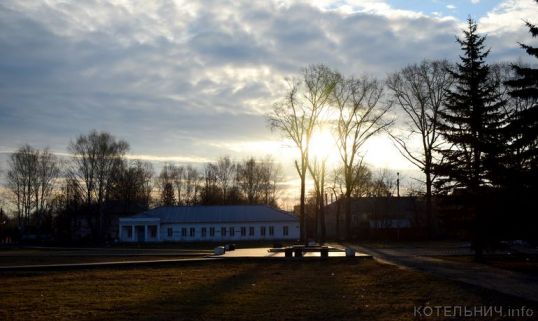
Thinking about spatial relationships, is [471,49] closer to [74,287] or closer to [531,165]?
[531,165]

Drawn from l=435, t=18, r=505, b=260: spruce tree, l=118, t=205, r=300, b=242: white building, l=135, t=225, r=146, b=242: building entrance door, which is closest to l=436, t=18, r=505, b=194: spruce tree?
l=435, t=18, r=505, b=260: spruce tree

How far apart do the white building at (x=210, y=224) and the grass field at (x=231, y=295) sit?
49866 mm

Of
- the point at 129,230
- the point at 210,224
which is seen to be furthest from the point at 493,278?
the point at 129,230

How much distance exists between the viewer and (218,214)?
251ft

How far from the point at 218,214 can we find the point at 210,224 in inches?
66.1

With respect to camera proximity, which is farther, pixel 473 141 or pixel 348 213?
pixel 348 213

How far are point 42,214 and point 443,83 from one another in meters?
63.8

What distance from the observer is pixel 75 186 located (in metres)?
82.2

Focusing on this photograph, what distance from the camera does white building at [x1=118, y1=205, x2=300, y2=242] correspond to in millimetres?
74375

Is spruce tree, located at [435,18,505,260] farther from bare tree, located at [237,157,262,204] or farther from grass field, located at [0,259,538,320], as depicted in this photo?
bare tree, located at [237,157,262,204]

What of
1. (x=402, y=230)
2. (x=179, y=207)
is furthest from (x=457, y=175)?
(x=179, y=207)

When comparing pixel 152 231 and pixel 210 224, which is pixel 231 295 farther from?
pixel 152 231

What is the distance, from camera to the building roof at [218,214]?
245 ft

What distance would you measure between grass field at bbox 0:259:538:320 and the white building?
49.9m
